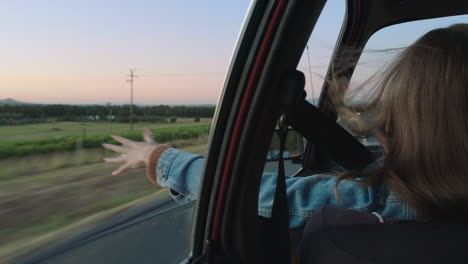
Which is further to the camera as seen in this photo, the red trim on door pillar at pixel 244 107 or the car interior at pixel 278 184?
the red trim on door pillar at pixel 244 107

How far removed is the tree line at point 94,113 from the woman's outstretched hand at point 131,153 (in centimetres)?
8

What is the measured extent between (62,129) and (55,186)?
0.20 meters

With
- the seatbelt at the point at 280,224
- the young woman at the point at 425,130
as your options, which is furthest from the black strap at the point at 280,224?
the young woman at the point at 425,130

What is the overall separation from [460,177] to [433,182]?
73 mm

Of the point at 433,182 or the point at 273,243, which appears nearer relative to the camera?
the point at 433,182

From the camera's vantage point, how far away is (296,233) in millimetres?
1476

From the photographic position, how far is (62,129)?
1.22 m

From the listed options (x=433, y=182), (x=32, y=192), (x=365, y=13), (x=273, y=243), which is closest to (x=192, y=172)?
(x=273, y=243)

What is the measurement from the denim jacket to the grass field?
0.09 meters

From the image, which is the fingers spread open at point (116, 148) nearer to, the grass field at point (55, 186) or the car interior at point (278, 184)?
the grass field at point (55, 186)

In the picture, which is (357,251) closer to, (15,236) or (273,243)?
(273,243)

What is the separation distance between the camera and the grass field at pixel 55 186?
1.09 m

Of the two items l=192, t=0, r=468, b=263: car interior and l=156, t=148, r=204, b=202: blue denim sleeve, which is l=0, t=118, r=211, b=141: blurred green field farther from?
l=192, t=0, r=468, b=263: car interior

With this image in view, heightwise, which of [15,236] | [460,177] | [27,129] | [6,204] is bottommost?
[15,236]
